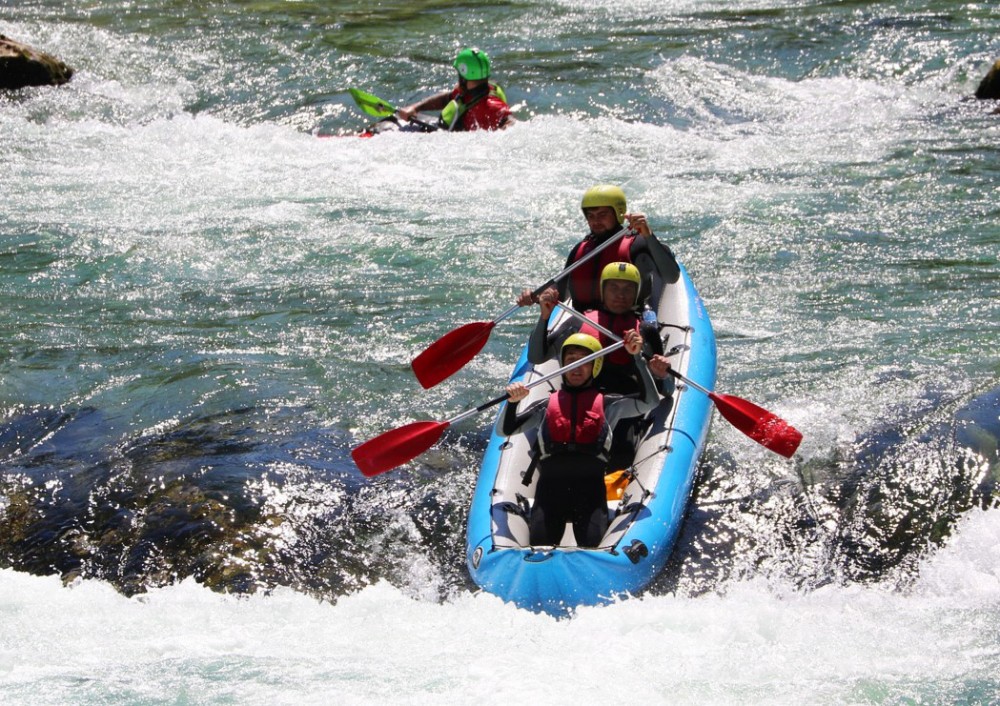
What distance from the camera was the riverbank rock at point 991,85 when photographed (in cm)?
1203

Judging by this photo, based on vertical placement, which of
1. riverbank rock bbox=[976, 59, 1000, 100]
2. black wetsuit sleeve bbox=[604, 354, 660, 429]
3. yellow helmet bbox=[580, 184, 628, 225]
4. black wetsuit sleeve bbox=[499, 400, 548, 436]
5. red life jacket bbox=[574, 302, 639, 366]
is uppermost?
riverbank rock bbox=[976, 59, 1000, 100]

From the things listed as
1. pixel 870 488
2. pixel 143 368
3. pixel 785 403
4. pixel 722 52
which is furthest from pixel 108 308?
pixel 722 52

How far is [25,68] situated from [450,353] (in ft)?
28.6

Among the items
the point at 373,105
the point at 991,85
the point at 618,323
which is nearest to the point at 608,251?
the point at 618,323

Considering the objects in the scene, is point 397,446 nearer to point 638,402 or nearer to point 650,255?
point 638,402

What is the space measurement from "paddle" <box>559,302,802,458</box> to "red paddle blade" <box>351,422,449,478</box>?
967 mm

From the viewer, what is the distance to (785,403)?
23.0 feet

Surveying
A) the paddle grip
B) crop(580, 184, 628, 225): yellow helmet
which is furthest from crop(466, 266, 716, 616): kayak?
crop(580, 184, 628, 225): yellow helmet

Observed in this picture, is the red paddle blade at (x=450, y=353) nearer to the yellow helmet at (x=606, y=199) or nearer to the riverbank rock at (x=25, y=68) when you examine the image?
the yellow helmet at (x=606, y=199)

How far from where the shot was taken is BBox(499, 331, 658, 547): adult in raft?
565cm

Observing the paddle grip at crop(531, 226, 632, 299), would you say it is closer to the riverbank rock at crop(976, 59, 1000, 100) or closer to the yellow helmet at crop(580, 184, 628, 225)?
the yellow helmet at crop(580, 184, 628, 225)

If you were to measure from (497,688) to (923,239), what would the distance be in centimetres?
597

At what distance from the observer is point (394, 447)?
5.98 metres

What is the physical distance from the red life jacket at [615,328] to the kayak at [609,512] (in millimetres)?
312
